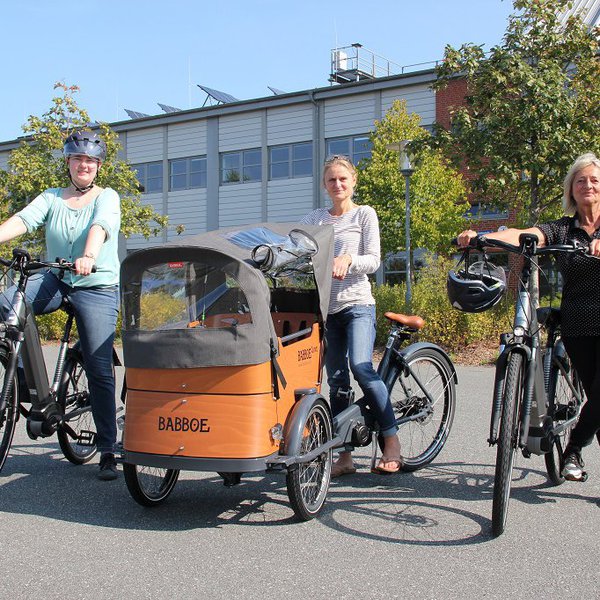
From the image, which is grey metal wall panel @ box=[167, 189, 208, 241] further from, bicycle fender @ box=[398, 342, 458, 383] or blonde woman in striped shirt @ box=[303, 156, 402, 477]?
blonde woman in striped shirt @ box=[303, 156, 402, 477]

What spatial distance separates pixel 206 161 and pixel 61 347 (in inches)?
1238

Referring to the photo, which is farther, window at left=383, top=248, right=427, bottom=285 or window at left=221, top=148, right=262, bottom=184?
window at left=221, top=148, right=262, bottom=184

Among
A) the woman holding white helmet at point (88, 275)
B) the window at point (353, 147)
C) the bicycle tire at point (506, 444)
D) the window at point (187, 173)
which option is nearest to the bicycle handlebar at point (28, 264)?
the woman holding white helmet at point (88, 275)

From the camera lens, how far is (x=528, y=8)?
47.1 ft

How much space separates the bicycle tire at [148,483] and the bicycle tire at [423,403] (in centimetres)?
160

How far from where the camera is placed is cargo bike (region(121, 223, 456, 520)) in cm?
397

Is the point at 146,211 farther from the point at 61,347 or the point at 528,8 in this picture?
the point at 61,347

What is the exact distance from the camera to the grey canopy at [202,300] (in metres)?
3.98

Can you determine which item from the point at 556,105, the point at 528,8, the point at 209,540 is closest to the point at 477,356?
the point at 556,105

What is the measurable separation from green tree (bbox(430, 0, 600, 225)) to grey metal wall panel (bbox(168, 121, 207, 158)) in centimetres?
2233

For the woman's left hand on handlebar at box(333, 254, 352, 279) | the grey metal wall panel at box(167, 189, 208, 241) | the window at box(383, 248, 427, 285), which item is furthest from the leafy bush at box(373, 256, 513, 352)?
the grey metal wall panel at box(167, 189, 208, 241)

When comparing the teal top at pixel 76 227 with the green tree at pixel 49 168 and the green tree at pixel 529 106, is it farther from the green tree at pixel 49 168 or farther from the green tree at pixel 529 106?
the green tree at pixel 49 168

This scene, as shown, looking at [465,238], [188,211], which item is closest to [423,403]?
[465,238]

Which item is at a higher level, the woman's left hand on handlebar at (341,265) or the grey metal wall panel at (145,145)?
the grey metal wall panel at (145,145)
